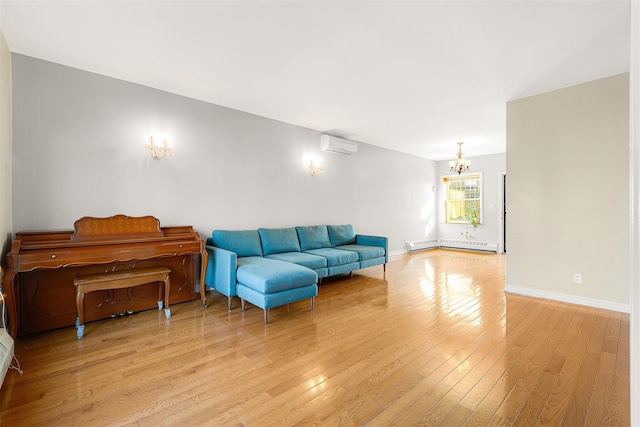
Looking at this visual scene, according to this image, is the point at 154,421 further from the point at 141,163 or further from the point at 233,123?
the point at 233,123

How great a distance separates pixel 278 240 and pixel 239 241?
0.66m

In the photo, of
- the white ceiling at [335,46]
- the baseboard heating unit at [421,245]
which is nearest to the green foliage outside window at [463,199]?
the baseboard heating unit at [421,245]

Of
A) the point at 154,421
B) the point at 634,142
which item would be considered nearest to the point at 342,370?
the point at 154,421

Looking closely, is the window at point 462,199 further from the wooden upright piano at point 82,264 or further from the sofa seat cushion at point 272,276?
the wooden upright piano at point 82,264

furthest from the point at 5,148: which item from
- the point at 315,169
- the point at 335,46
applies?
the point at 315,169

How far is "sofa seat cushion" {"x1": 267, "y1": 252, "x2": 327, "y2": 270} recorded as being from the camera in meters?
4.12

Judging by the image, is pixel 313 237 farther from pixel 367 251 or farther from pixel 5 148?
pixel 5 148

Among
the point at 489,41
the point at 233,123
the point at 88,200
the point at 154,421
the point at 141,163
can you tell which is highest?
the point at 489,41

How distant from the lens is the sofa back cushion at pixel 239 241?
404cm

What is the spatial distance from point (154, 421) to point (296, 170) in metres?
4.08

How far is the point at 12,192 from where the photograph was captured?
9.64 ft

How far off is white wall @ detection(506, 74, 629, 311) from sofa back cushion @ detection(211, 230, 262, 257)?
3550 mm

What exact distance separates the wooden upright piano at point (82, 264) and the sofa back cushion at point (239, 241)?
0.41m

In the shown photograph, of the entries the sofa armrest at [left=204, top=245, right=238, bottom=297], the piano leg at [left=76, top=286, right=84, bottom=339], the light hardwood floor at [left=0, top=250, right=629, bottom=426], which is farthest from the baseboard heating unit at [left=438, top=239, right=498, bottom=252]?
the piano leg at [left=76, top=286, right=84, bottom=339]
